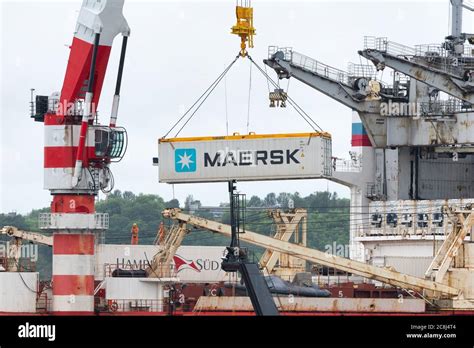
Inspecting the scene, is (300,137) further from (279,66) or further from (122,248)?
(122,248)

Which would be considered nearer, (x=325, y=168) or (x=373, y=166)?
(x=325, y=168)

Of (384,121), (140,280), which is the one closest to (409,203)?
(384,121)

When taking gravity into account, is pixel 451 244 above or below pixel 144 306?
above

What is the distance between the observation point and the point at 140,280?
91.4 meters

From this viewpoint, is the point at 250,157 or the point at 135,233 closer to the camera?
the point at 250,157

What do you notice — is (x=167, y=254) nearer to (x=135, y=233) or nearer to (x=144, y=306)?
(x=144, y=306)

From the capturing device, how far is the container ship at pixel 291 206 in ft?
293

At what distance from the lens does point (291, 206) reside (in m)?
102

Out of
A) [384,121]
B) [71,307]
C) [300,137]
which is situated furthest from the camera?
[384,121]

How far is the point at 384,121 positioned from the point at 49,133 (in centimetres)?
2237

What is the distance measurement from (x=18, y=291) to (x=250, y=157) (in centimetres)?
1454

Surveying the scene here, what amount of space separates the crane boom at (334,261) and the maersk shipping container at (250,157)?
15.3 ft

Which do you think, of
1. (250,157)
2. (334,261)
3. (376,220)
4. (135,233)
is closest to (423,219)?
A: (376,220)

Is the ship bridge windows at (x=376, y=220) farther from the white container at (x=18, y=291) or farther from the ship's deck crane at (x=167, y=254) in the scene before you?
the white container at (x=18, y=291)
